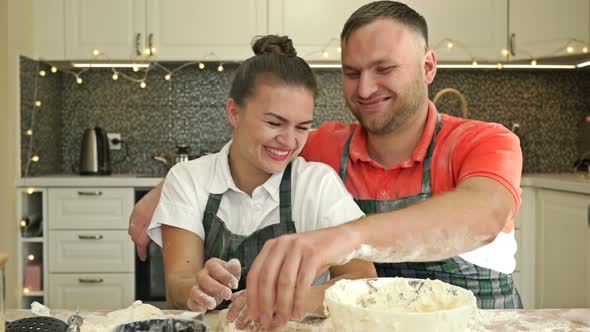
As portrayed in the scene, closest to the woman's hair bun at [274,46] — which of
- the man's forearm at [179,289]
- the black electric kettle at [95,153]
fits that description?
the man's forearm at [179,289]

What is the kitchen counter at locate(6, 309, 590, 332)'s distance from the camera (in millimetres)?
1022

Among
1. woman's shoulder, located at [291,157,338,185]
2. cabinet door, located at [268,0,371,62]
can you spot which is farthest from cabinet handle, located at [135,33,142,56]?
woman's shoulder, located at [291,157,338,185]

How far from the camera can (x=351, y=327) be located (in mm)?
758

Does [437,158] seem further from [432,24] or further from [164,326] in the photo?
[432,24]

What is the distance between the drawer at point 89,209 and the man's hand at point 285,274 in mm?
2469

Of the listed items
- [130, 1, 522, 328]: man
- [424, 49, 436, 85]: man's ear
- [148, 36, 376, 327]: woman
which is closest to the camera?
[130, 1, 522, 328]: man

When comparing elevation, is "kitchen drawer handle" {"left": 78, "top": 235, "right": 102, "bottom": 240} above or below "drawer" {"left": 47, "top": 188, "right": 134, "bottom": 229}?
below

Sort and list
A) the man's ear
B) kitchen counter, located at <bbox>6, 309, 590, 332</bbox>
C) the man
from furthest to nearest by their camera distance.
A: the man's ear
the man
kitchen counter, located at <bbox>6, 309, 590, 332</bbox>

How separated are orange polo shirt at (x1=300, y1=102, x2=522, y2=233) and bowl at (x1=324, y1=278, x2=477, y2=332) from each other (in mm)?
457

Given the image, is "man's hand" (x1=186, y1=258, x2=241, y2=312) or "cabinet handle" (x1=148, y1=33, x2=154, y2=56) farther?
"cabinet handle" (x1=148, y1=33, x2=154, y2=56)

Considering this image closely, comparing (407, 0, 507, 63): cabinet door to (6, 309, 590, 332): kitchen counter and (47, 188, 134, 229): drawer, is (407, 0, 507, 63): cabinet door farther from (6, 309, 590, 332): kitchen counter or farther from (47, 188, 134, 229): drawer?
(6, 309, 590, 332): kitchen counter

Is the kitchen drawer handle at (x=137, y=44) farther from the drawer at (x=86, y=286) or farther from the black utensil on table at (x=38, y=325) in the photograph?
the black utensil on table at (x=38, y=325)

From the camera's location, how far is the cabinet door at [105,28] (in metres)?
3.32

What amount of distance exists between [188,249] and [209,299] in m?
0.40
